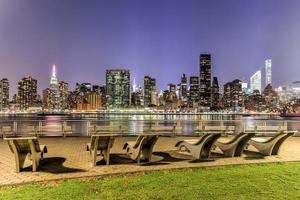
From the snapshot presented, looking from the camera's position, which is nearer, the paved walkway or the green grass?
the green grass

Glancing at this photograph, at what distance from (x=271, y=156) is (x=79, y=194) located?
7.18 metres

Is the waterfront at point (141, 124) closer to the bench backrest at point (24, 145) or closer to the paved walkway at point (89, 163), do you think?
the paved walkway at point (89, 163)

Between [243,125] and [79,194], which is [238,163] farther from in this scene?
[243,125]

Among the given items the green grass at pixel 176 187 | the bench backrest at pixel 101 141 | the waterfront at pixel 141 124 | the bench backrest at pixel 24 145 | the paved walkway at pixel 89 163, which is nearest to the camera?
the green grass at pixel 176 187

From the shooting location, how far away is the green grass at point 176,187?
606 cm

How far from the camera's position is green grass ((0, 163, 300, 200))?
239 inches

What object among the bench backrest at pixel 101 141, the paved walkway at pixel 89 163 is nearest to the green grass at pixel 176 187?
the paved walkway at pixel 89 163

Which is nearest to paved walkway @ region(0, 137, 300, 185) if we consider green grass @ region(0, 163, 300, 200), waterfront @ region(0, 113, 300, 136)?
green grass @ region(0, 163, 300, 200)

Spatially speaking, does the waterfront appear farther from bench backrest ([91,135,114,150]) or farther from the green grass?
the green grass

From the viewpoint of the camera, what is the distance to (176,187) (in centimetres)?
666

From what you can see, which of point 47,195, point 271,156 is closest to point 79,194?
point 47,195

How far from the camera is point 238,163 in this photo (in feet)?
31.3

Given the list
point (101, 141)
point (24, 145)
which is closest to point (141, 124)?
point (101, 141)

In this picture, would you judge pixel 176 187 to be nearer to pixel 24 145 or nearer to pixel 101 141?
pixel 101 141
